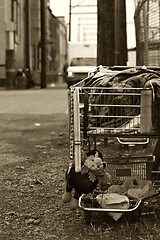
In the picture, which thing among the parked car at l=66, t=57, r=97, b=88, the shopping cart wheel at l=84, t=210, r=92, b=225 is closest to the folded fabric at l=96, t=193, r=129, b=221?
the shopping cart wheel at l=84, t=210, r=92, b=225

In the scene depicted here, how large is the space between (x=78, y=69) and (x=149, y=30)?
65.5 ft

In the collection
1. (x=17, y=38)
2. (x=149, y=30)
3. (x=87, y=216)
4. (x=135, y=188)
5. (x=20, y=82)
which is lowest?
(x=87, y=216)

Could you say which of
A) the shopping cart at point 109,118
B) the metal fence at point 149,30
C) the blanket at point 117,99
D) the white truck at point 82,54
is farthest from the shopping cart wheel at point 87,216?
the white truck at point 82,54

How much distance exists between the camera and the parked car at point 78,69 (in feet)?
89.6

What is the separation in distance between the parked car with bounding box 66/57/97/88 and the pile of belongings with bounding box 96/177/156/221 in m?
22.7

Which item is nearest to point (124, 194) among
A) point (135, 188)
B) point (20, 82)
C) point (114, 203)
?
point (135, 188)

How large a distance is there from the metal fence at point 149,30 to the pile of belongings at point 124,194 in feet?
11.8

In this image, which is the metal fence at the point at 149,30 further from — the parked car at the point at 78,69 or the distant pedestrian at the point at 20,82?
the distant pedestrian at the point at 20,82

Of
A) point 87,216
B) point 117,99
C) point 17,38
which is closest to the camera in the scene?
point 87,216

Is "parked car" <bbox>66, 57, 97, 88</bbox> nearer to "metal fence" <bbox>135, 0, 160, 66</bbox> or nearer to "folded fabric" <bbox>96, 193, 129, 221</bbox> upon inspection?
"metal fence" <bbox>135, 0, 160, 66</bbox>

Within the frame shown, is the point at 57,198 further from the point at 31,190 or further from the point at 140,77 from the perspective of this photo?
the point at 140,77

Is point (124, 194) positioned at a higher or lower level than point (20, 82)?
lower

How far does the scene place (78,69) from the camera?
27.8 meters

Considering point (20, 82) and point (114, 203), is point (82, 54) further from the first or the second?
point (114, 203)
